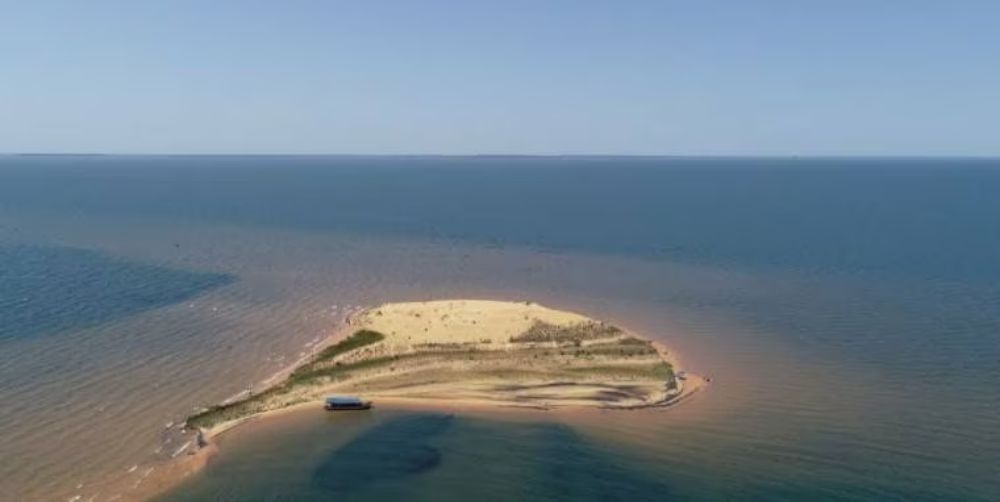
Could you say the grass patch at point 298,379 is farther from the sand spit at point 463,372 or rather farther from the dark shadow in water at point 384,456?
the dark shadow in water at point 384,456

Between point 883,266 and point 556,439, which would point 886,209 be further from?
point 556,439

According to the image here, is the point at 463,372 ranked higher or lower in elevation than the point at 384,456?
higher

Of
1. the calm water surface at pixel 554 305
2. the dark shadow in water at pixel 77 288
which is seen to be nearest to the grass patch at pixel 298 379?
the calm water surface at pixel 554 305

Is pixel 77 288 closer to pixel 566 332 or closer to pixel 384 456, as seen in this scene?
pixel 566 332

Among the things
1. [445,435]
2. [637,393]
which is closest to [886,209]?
[637,393]

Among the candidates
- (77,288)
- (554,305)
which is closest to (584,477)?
(554,305)
